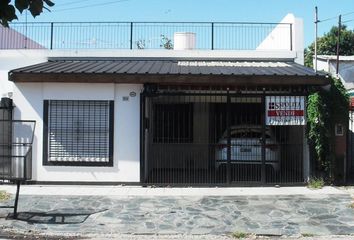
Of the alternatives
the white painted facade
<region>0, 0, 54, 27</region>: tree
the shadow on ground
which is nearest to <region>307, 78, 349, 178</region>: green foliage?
the shadow on ground

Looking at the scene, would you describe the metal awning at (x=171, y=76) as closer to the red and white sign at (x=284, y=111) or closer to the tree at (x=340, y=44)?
the red and white sign at (x=284, y=111)

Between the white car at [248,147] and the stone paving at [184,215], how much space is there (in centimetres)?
185

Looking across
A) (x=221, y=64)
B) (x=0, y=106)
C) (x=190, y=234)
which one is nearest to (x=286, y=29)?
(x=221, y=64)

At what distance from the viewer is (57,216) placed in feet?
33.8

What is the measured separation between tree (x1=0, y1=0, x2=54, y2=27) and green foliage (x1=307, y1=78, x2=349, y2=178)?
10099 millimetres

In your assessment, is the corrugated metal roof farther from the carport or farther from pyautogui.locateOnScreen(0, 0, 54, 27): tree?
pyautogui.locateOnScreen(0, 0, 54, 27): tree

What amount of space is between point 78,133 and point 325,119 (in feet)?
22.1

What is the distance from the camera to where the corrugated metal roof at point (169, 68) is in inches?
552

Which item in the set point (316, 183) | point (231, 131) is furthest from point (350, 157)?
point (231, 131)

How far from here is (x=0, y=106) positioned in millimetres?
14203

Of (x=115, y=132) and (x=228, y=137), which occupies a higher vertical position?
(x=115, y=132)

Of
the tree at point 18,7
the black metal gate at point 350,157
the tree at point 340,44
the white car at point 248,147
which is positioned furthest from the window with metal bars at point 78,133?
the tree at point 340,44

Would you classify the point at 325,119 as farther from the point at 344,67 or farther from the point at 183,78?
the point at 344,67

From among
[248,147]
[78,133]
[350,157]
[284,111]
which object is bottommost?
[350,157]
